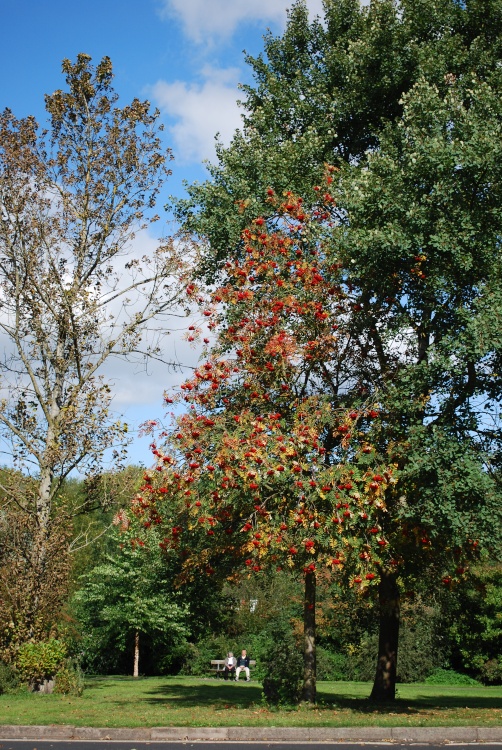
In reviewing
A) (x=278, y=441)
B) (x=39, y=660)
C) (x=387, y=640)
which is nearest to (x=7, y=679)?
(x=39, y=660)

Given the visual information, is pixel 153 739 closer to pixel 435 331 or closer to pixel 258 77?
pixel 435 331

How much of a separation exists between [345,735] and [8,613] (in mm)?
9534

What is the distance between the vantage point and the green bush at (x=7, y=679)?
16.3 m

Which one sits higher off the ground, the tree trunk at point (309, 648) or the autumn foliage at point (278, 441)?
the autumn foliage at point (278, 441)

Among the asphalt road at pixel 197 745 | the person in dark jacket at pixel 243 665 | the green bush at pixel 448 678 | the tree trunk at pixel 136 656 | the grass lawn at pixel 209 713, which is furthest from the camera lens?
the green bush at pixel 448 678

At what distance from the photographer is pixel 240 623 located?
30391 millimetres

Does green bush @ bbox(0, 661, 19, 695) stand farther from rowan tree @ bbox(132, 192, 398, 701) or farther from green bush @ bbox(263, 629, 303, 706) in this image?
green bush @ bbox(263, 629, 303, 706)

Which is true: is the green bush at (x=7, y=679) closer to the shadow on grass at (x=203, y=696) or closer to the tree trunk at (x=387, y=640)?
the shadow on grass at (x=203, y=696)

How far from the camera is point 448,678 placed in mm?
29281

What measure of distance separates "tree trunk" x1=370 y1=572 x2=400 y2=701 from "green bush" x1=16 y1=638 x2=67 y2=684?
734 cm

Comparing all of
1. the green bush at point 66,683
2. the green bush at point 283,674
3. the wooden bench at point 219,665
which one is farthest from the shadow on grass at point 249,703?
the wooden bench at point 219,665

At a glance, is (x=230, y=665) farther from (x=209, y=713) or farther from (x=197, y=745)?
(x=197, y=745)

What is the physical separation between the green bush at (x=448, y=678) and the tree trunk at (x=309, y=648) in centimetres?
1855

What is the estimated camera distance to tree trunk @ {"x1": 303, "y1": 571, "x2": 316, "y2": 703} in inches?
502
